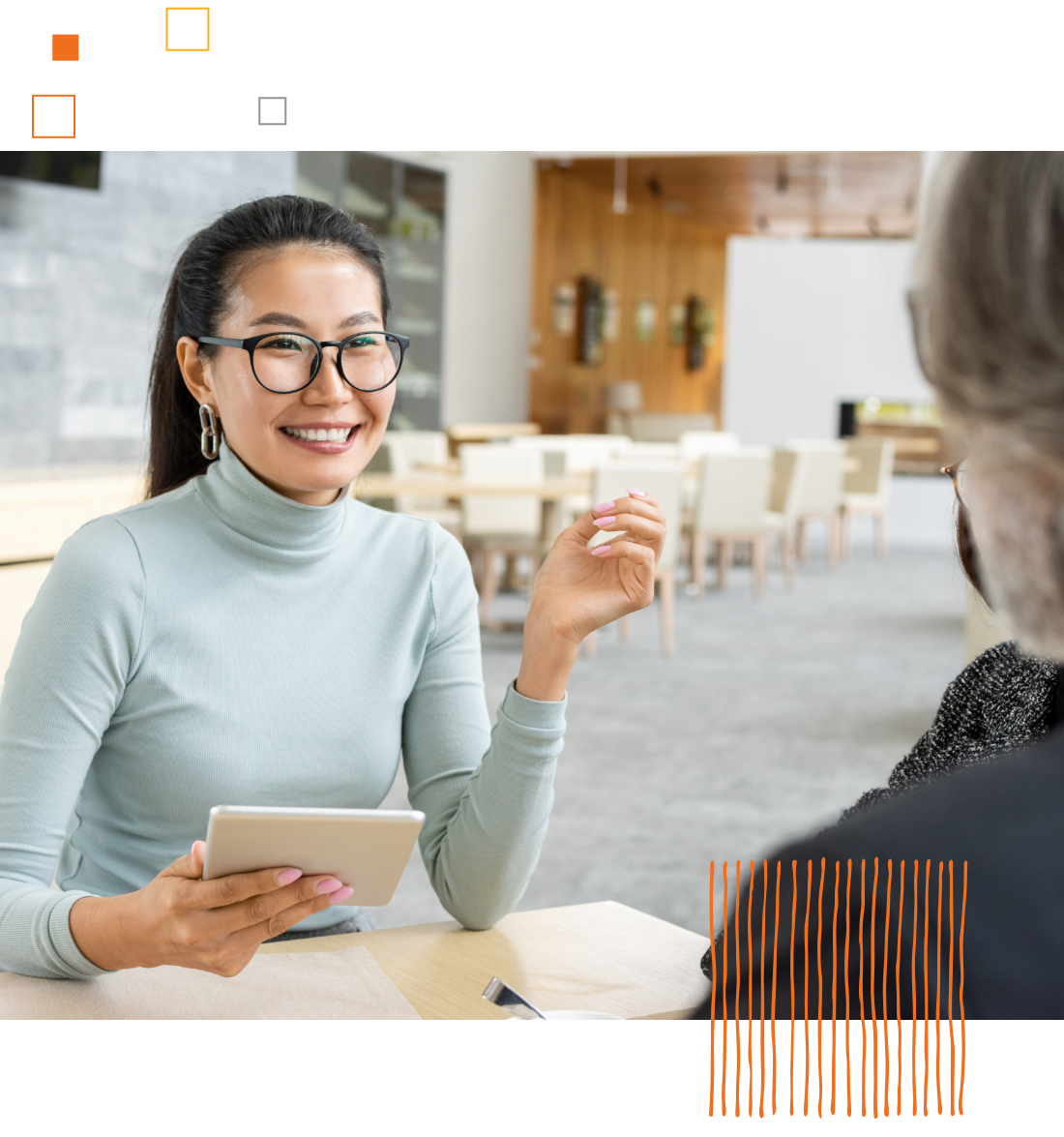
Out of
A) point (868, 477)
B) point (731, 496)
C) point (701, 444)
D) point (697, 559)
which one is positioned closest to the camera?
point (731, 496)

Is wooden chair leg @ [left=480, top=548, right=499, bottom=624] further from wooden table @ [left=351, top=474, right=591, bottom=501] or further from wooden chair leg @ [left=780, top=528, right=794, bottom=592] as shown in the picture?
wooden chair leg @ [left=780, top=528, right=794, bottom=592]

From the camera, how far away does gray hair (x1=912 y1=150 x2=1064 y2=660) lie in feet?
1.44

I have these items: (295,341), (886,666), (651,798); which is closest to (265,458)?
(295,341)

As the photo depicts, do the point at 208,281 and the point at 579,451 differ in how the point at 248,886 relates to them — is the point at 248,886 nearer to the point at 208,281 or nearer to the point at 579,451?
the point at 208,281

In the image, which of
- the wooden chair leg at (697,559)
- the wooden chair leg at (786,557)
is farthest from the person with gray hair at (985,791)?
the wooden chair leg at (786,557)

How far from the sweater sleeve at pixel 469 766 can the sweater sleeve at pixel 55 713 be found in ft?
1.09

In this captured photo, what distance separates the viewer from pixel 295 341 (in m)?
1.34

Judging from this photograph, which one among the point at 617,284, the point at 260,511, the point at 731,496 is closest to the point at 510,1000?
the point at 260,511

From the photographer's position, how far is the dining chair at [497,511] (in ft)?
22.2
